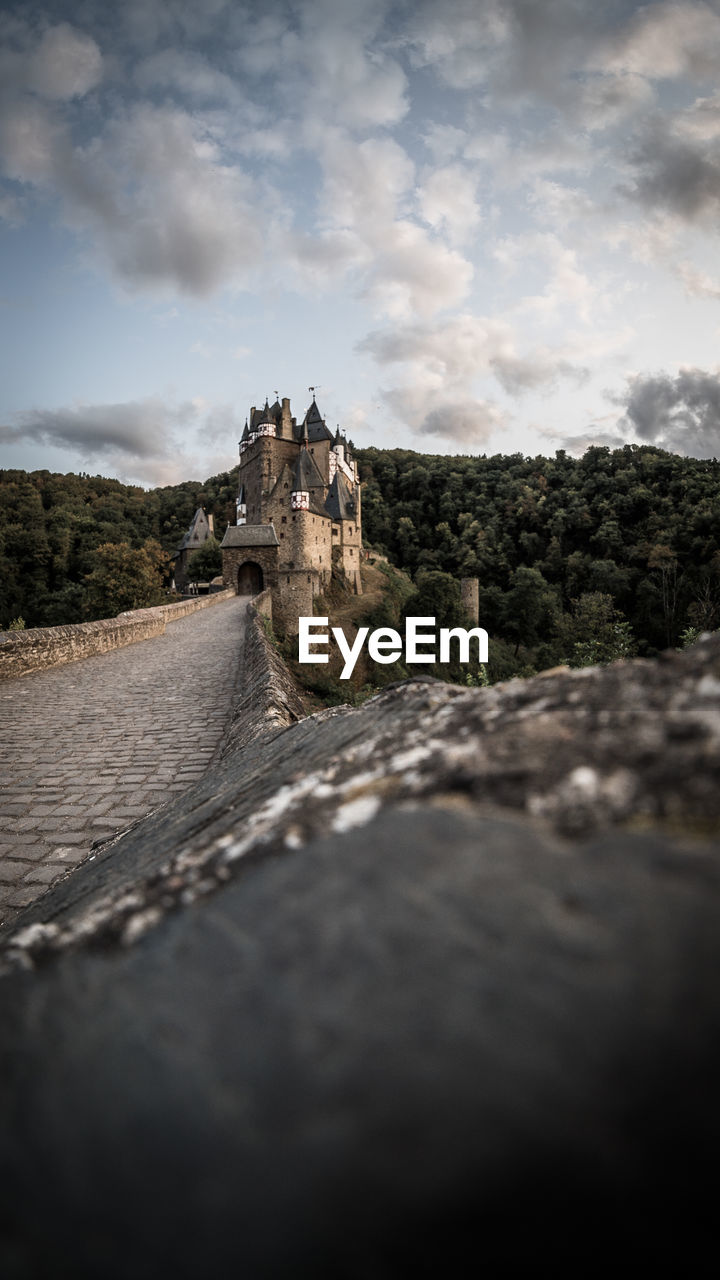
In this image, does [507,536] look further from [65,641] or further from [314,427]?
[65,641]

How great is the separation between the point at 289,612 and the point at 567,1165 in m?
40.0

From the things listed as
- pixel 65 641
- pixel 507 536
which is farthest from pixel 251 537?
pixel 507 536

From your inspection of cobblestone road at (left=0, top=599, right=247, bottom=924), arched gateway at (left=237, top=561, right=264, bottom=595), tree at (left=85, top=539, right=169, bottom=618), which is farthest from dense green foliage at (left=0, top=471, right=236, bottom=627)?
cobblestone road at (left=0, top=599, right=247, bottom=924)

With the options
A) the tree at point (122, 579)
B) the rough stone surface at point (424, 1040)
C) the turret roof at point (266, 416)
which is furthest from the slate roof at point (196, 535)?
the rough stone surface at point (424, 1040)

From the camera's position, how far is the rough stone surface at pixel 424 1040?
1.66 ft

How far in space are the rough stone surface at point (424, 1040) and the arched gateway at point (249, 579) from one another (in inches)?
1741

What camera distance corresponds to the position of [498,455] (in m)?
104

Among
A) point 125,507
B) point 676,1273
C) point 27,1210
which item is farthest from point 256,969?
point 125,507

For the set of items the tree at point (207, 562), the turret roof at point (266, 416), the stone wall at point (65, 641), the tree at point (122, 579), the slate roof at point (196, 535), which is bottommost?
the stone wall at point (65, 641)

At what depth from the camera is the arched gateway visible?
44062mm

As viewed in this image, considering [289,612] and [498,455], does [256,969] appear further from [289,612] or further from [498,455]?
[498,455]

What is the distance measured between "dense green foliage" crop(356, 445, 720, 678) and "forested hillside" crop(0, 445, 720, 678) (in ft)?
0.67

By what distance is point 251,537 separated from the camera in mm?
43062

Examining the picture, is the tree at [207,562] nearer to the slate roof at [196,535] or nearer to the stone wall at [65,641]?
the slate roof at [196,535]
